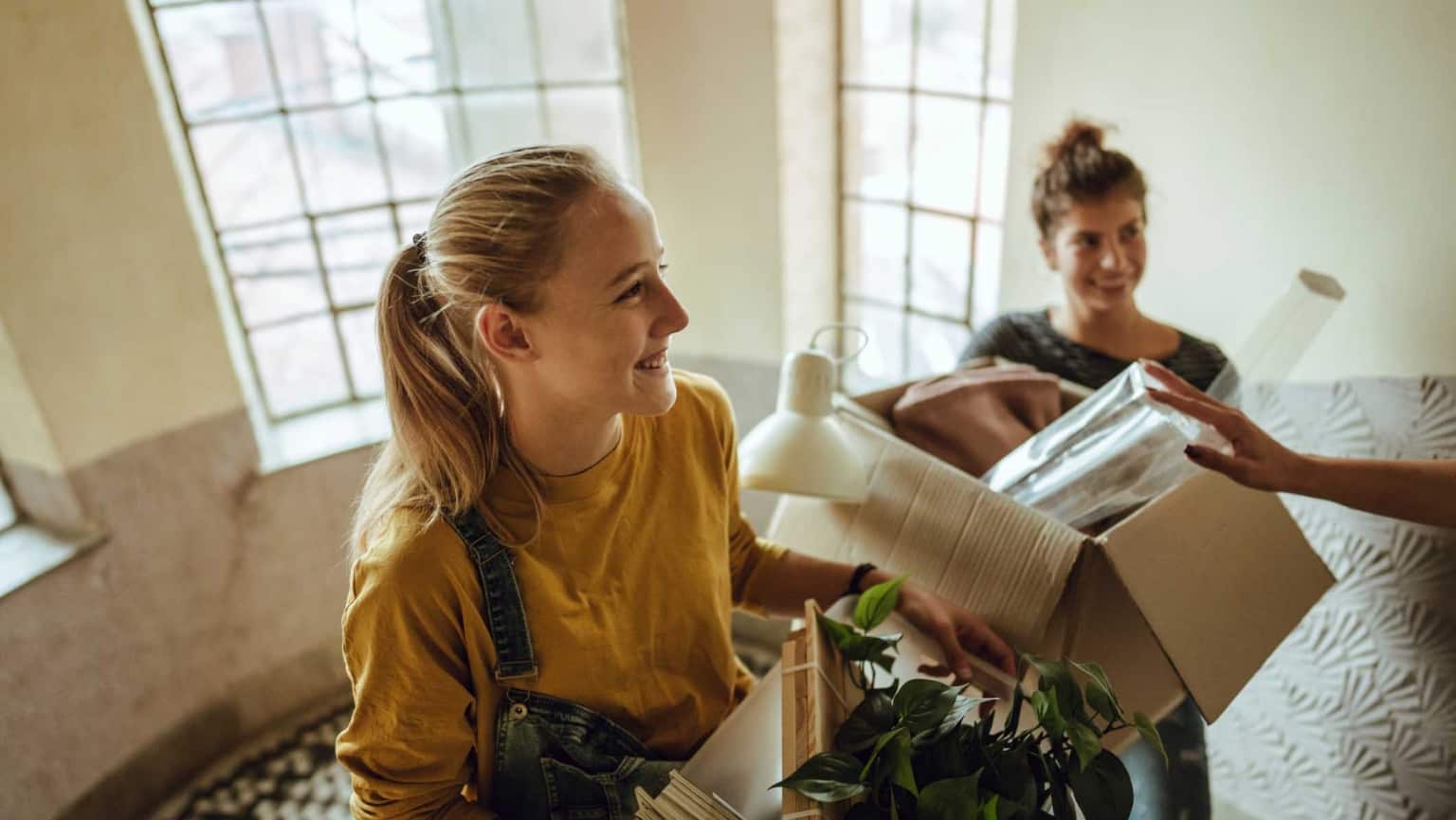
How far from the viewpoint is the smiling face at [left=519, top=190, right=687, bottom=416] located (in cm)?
134

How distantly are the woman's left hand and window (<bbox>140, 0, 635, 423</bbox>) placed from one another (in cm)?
191

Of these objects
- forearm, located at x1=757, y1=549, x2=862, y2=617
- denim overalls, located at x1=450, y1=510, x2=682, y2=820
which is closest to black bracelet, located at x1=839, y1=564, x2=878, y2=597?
forearm, located at x1=757, y1=549, x2=862, y2=617

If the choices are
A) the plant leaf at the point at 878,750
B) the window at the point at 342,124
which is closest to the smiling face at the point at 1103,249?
the plant leaf at the point at 878,750

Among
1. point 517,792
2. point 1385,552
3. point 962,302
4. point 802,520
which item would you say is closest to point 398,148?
point 962,302

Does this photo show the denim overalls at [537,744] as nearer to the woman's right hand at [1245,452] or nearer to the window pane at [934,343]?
the woman's right hand at [1245,452]

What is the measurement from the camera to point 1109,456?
1497mm

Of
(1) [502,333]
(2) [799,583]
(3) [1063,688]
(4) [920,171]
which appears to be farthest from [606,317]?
(4) [920,171]

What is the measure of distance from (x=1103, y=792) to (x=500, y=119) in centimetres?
272

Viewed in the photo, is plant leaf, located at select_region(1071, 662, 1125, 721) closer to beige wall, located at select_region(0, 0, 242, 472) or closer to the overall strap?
the overall strap

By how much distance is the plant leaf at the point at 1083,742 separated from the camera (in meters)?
1.06

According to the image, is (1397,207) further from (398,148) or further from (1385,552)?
(398,148)

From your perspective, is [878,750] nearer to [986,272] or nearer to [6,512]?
[986,272]

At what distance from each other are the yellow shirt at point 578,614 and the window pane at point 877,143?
1.69m

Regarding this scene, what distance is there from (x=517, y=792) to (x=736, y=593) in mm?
502
